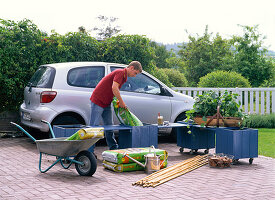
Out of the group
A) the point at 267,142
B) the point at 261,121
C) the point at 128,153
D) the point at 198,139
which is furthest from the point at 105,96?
the point at 261,121

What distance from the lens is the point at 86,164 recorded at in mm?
6816

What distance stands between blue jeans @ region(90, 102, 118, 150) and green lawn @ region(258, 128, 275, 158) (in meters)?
3.20

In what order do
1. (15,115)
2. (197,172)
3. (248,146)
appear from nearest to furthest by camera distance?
(197,172) → (248,146) → (15,115)

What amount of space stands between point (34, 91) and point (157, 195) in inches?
193

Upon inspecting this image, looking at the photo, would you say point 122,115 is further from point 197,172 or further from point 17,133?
point 17,133

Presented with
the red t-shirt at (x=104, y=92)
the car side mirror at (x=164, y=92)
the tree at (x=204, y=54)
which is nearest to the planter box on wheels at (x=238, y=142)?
the red t-shirt at (x=104, y=92)

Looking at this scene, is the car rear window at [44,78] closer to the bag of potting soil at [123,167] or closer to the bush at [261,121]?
the bag of potting soil at [123,167]

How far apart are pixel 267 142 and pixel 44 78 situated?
18.6 ft

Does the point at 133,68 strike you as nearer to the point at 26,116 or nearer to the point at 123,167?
the point at 123,167

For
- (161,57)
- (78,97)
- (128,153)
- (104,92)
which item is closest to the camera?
(128,153)

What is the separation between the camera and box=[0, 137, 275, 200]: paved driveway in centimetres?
560

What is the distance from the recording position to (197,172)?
715 centimetres

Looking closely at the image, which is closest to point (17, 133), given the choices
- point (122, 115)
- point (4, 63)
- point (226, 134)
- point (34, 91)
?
point (4, 63)

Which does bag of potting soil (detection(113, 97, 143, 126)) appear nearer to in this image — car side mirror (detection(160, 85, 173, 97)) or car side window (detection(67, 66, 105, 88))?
car side window (detection(67, 66, 105, 88))
